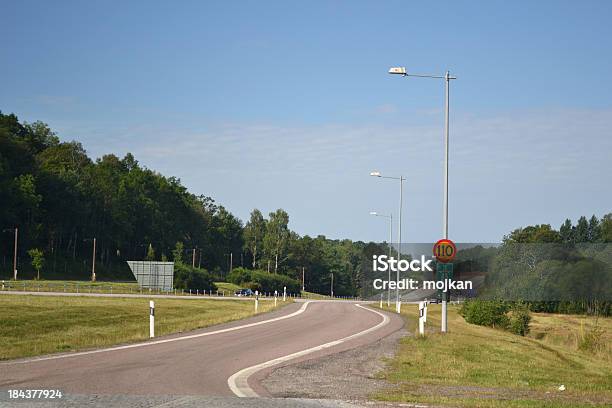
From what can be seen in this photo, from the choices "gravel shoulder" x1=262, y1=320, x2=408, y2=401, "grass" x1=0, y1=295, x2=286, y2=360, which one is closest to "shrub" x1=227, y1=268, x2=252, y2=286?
"grass" x1=0, y1=295, x2=286, y2=360

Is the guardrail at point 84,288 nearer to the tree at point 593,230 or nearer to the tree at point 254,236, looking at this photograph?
the tree at point 254,236

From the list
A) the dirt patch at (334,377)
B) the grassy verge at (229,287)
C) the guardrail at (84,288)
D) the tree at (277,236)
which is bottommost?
the grassy verge at (229,287)

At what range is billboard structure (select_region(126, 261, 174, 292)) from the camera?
305 ft

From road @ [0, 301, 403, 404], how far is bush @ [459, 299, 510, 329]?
2331 cm

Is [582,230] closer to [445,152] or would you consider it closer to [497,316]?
[497,316]

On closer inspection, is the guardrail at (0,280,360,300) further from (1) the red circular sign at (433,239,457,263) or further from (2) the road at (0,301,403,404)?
(2) the road at (0,301,403,404)

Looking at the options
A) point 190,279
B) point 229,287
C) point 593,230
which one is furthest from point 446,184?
point 593,230

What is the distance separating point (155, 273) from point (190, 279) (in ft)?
28.1

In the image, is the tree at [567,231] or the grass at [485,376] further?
the tree at [567,231]

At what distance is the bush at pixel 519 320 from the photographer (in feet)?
156

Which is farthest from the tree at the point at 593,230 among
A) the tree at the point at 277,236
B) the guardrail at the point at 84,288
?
the guardrail at the point at 84,288

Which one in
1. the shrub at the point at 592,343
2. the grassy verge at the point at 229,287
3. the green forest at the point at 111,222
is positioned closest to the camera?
the shrub at the point at 592,343

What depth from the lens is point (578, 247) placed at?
93.7 m

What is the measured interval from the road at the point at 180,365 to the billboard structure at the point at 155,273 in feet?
222
